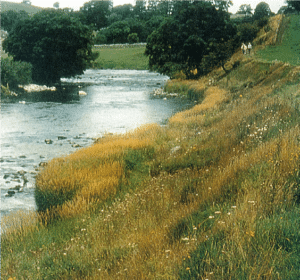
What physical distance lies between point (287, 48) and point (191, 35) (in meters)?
10.4

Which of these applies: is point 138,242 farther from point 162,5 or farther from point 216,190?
point 162,5

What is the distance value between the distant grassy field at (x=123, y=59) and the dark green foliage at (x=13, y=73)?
121ft

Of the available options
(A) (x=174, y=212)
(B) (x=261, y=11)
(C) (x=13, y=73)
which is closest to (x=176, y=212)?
(A) (x=174, y=212)

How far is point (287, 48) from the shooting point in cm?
3180

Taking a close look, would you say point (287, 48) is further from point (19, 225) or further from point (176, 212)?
point (19, 225)

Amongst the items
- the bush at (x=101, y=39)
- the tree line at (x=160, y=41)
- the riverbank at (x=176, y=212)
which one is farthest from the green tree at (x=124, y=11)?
the riverbank at (x=176, y=212)

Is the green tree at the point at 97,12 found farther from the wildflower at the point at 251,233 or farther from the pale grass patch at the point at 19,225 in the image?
the wildflower at the point at 251,233

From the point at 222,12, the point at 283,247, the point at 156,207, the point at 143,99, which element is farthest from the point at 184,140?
the point at 222,12

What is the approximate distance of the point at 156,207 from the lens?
7098 mm

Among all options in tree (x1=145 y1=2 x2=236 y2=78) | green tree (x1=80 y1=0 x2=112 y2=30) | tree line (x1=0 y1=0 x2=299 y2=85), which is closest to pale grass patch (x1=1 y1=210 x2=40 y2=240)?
tree line (x1=0 y1=0 x2=299 y2=85)

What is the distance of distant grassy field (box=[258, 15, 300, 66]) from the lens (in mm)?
28100

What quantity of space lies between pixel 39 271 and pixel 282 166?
4.08 metres

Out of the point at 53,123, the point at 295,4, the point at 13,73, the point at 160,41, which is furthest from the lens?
the point at 295,4

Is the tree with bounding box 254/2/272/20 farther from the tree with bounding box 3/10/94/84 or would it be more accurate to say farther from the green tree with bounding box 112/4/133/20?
the green tree with bounding box 112/4/133/20
